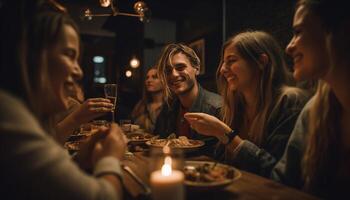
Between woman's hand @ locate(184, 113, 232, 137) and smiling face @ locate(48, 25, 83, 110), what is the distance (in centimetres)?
91

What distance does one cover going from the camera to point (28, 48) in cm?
88

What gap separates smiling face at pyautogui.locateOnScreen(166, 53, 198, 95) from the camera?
2.88 meters

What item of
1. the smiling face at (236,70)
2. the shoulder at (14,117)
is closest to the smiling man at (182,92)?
the smiling face at (236,70)

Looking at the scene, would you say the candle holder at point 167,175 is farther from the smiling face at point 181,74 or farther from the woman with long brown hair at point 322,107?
the smiling face at point 181,74

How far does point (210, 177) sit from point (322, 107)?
0.80 m

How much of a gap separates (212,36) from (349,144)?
3099mm

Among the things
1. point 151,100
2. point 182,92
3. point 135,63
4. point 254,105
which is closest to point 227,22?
point 182,92

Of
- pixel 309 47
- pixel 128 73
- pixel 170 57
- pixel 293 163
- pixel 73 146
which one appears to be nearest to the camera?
pixel 309 47

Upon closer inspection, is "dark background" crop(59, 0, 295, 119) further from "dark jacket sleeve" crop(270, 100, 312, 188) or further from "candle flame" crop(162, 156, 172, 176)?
"dark jacket sleeve" crop(270, 100, 312, 188)

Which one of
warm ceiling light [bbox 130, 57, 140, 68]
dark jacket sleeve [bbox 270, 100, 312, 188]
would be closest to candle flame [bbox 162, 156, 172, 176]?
dark jacket sleeve [bbox 270, 100, 312, 188]

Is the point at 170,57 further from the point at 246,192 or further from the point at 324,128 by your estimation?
the point at 246,192

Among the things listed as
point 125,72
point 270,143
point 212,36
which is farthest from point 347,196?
point 125,72

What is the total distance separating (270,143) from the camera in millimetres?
1794

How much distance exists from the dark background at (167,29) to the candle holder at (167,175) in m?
0.84
